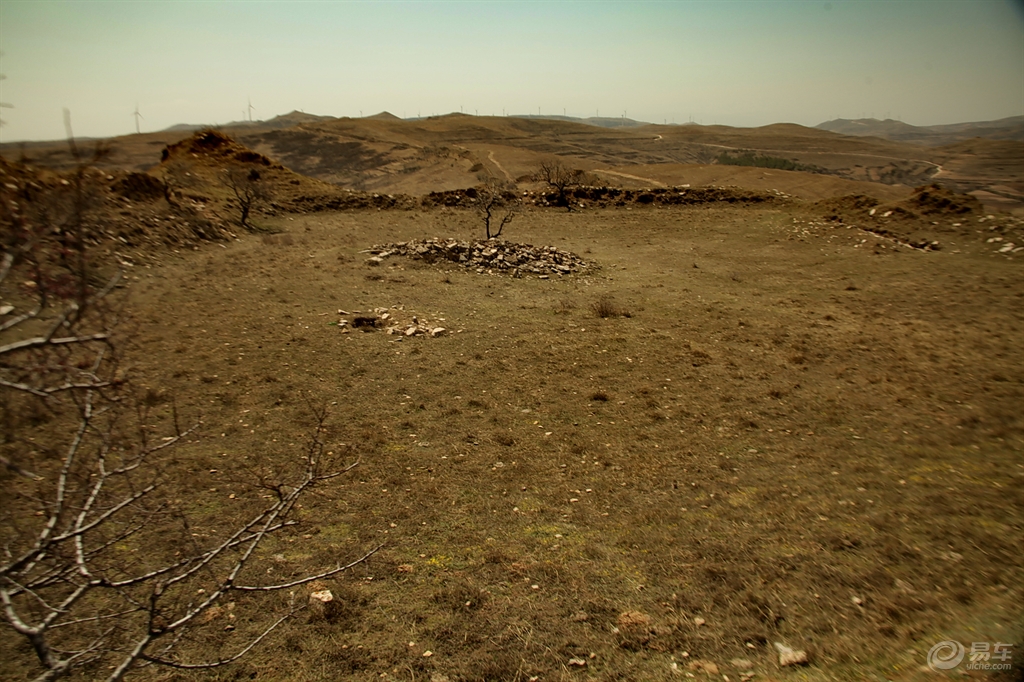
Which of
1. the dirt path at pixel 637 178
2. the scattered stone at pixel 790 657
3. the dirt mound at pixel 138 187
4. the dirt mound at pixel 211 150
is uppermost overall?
the dirt mound at pixel 211 150

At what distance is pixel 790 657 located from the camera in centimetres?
374

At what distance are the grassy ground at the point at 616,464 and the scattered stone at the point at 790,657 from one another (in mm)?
86

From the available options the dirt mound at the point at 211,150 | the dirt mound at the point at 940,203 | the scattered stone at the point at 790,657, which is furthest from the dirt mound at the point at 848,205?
the dirt mound at the point at 211,150

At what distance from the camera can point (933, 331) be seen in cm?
1080

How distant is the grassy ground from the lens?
159 inches

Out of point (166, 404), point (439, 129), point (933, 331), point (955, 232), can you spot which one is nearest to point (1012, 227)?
point (955, 232)

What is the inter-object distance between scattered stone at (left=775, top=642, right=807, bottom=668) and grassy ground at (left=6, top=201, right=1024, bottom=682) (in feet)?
0.28

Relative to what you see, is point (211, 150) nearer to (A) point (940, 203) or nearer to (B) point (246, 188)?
(B) point (246, 188)

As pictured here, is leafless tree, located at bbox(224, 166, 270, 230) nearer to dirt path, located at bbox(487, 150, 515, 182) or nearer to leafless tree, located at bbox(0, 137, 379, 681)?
leafless tree, located at bbox(0, 137, 379, 681)

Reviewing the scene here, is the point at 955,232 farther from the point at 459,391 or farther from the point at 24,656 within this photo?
the point at 24,656

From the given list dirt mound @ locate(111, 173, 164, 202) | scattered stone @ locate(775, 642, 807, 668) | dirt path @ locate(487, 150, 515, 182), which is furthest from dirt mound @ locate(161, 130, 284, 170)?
scattered stone @ locate(775, 642, 807, 668)

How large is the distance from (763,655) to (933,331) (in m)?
10.2

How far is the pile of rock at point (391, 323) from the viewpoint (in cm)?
1073

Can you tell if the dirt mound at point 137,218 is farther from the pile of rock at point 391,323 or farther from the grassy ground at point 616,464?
the pile of rock at point 391,323
